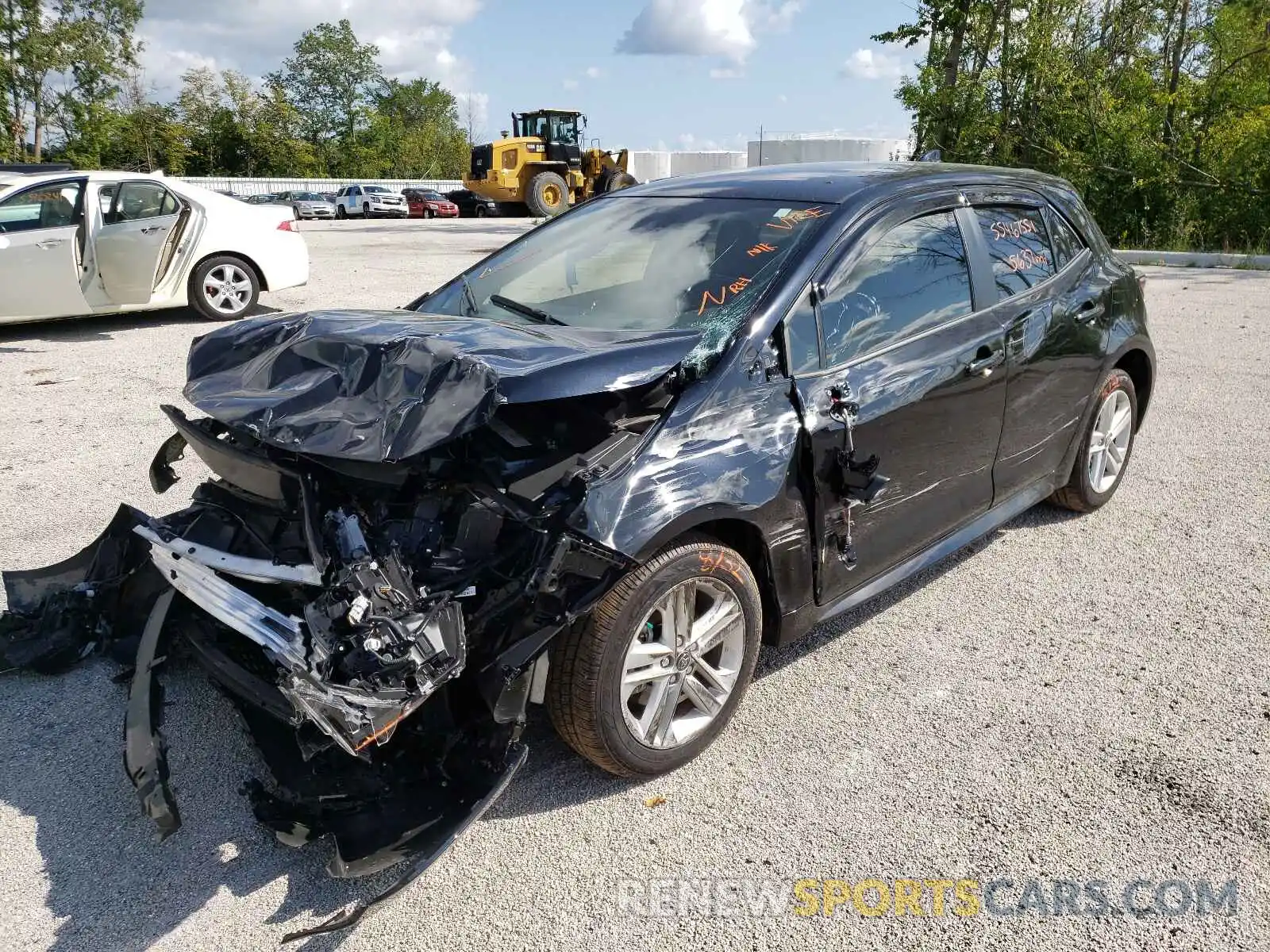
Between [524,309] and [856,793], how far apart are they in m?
2.06

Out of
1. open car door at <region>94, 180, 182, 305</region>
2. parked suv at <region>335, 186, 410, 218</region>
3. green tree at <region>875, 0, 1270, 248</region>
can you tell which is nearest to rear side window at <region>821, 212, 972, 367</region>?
open car door at <region>94, 180, 182, 305</region>

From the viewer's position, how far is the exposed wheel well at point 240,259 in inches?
386

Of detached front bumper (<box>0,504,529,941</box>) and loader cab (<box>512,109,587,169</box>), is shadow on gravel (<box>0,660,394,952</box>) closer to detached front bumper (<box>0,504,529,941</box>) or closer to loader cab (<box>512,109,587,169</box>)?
detached front bumper (<box>0,504,529,941</box>)

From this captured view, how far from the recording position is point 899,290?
3.40m

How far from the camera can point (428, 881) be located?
97.7 inches

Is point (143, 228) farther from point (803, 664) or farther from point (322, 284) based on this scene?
point (803, 664)

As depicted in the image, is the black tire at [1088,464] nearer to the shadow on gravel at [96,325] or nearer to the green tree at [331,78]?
the shadow on gravel at [96,325]

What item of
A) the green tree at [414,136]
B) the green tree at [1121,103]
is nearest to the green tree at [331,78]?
the green tree at [414,136]

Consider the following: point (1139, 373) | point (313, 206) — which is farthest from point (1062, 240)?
point (313, 206)

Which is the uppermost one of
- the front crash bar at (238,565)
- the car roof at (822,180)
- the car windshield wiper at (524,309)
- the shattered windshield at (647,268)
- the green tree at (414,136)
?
the green tree at (414,136)

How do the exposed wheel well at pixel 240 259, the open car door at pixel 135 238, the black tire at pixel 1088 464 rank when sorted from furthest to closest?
the exposed wheel well at pixel 240 259 → the open car door at pixel 135 238 → the black tire at pixel 1088 464

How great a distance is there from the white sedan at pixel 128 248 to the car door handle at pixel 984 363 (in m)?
8.50

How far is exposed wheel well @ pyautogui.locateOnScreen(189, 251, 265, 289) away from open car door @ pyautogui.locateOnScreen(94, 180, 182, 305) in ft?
1.32

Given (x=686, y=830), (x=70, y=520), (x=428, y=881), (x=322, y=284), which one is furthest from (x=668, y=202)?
(x=322, y=284)
